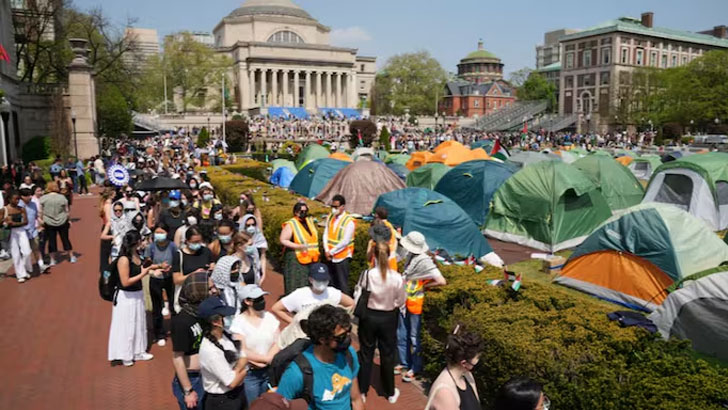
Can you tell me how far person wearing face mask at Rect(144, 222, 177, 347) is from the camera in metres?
7.23

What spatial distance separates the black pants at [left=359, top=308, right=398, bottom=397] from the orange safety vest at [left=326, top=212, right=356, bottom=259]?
214cm

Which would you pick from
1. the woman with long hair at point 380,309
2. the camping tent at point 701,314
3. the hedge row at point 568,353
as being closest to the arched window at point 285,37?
the hedge row at point 568,353

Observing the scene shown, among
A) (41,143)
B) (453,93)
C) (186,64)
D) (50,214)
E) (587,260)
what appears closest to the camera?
(587,260)

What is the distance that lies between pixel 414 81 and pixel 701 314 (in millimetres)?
85677

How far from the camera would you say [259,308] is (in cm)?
444

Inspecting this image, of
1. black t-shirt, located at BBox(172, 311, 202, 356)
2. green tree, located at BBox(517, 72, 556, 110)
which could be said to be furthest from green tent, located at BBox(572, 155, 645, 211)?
green tree, located at BBox(517, 72, 556, 110)

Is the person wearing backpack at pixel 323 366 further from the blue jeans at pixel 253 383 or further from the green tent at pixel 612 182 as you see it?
the green tent at pixel 612 182

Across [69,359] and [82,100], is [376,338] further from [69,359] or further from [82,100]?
[82,100]

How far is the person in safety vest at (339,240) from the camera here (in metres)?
7.68

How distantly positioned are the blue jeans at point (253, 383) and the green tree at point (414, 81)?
8369cm

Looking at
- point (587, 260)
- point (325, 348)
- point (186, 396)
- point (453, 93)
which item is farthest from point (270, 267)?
point (453, 93)

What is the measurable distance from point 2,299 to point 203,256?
5202mm

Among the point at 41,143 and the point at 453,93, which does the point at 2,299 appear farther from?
the point at 453,93

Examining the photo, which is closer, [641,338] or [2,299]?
[641,338]
